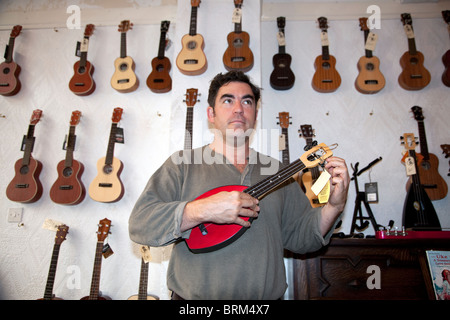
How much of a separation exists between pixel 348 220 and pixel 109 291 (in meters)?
2.46

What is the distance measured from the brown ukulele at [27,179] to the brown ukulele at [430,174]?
12.4ft

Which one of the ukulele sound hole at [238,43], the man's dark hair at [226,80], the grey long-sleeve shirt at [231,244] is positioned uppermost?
the ukulele sound hole at [238,43]

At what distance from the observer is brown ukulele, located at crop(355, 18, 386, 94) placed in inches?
121

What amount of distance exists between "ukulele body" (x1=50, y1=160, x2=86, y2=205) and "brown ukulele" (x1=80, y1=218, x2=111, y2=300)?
382mm

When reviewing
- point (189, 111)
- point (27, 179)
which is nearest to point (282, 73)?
point (189, 111)

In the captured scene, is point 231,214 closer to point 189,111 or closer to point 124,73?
point 189,111

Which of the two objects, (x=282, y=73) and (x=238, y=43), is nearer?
(x=238, y=43)

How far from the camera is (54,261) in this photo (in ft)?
9.21

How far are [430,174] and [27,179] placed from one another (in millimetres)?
4099

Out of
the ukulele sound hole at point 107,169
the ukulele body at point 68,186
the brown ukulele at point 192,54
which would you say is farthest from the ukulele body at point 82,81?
the brown ukulele at point 192,54

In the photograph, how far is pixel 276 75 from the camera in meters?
3.16

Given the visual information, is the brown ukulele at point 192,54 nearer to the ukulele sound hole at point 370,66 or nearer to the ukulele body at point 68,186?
the ukulele body at point 68,186

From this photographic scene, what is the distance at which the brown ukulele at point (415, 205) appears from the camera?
260 centimetres

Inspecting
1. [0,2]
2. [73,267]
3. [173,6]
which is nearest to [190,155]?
[73,267]
